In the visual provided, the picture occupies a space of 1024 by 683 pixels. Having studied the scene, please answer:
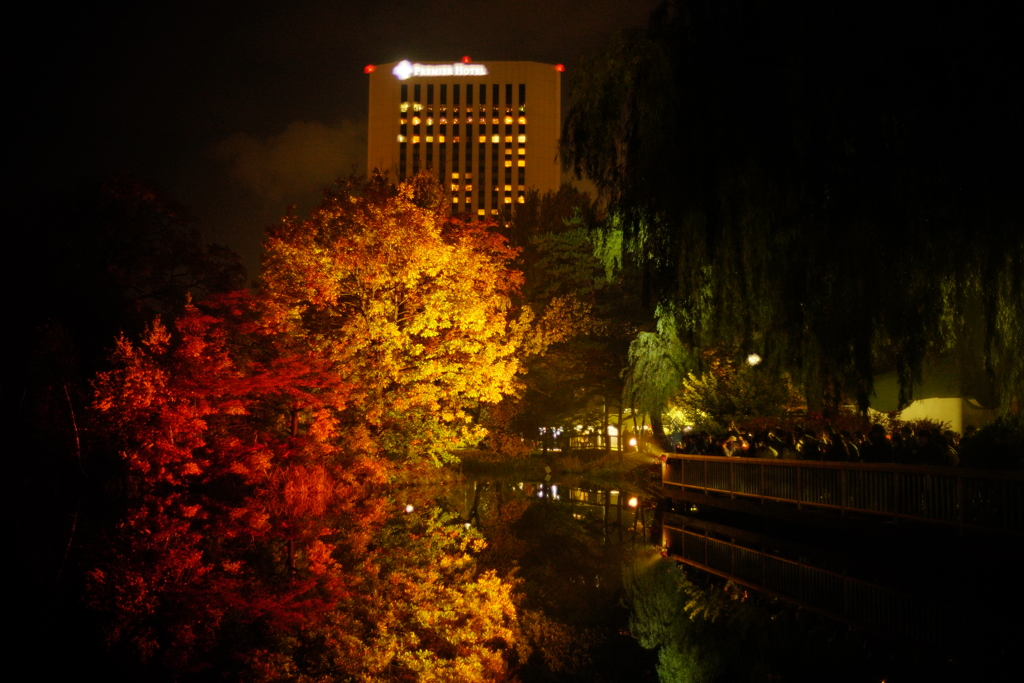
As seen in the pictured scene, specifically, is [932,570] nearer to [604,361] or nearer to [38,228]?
[604,361]

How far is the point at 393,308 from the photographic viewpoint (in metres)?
22.6

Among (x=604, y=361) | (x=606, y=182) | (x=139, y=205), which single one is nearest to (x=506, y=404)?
(x=604, y=361)

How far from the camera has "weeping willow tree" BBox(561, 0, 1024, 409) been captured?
30.0 feet

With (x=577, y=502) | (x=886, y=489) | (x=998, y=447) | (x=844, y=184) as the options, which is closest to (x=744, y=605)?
(x=886, y=489)

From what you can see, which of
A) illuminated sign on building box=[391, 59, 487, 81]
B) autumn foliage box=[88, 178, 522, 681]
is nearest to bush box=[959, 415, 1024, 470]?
autumn foliage box=[88, 178, 522, 681]

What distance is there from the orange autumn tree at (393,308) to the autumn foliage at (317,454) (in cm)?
6

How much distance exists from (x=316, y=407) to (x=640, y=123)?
38.4 ft

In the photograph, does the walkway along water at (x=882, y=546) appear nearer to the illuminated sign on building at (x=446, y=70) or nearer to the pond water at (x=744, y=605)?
the pond water at (x=744, y=605)

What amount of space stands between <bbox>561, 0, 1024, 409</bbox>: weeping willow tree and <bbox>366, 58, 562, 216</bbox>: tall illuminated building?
10655 centimetres

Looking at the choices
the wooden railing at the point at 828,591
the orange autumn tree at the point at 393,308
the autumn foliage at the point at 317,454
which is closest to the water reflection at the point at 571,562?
the autumn foliage at the point at 317,454

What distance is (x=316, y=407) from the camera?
20.1m

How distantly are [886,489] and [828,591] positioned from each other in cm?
274

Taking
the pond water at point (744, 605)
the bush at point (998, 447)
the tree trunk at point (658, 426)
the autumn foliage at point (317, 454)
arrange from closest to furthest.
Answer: the pond water at point (744, 605), the autumn foliage at point (317, 454), the bush at point (998, 447), the tree trunk at point (658, 426)

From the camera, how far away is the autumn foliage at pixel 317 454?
24.4ft
